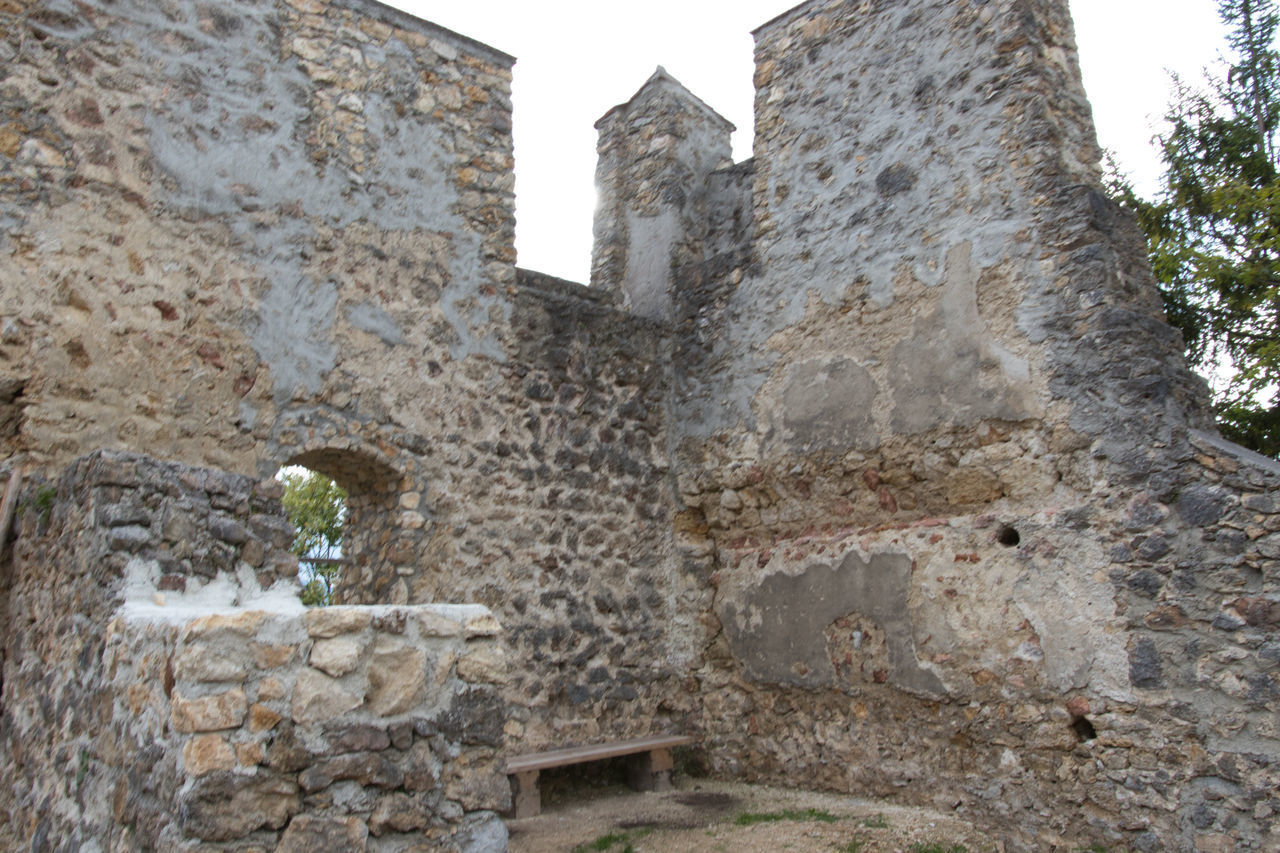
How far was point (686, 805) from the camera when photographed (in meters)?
5.51

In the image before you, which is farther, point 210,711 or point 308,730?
point 308,730

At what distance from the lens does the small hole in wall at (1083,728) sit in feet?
14.8

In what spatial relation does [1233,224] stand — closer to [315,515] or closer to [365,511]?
[365,511]

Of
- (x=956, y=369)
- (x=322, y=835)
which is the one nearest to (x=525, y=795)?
(x=322, y=835)

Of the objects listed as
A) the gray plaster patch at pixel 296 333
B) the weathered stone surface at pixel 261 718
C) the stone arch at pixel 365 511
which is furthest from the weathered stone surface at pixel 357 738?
the gray plaster patch at pixel 296 333

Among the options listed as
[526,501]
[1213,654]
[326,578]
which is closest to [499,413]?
[526,501]

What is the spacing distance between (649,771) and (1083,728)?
2.55 meters

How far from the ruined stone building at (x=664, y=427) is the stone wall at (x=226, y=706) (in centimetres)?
2

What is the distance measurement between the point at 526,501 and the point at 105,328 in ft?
8.17

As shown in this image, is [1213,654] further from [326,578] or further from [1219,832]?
[326,578]

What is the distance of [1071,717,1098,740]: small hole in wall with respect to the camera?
452 centimetres

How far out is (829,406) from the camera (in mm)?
5895

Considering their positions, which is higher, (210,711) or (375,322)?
(375,322)

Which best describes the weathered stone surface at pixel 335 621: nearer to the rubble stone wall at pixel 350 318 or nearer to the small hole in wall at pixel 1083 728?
the rubble stone wall at pixel 350 318
